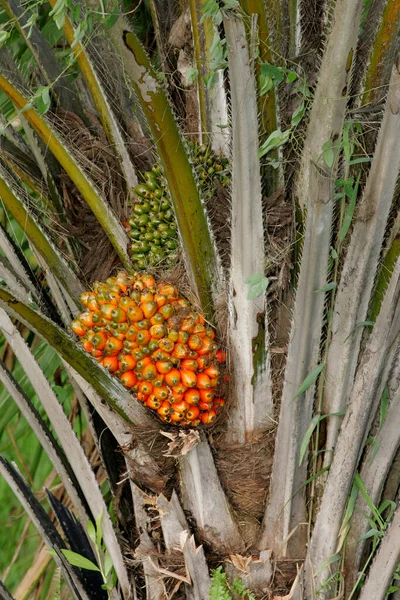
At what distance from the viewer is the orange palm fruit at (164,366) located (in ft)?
4.84

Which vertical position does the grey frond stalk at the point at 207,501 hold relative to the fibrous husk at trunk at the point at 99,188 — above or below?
below

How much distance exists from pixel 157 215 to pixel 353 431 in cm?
75

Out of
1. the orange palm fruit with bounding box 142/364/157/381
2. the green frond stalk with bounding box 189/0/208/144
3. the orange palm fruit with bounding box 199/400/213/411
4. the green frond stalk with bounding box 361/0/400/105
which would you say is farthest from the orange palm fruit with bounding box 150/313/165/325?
the green frond stalk with bounding box 361/0/400/105

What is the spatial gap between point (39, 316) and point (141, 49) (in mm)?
644

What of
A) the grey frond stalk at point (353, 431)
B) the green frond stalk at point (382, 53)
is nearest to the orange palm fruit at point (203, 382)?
the grey frond stalk at point (353, 431)

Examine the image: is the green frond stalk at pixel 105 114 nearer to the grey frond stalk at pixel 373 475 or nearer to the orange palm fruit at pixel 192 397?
the orange palm fruit at pixel 192 397

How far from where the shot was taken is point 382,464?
148cm

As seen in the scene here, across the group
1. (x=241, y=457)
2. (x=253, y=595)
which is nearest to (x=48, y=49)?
(x=241, y=457)

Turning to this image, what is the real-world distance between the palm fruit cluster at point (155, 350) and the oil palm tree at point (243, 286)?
1.9 inches

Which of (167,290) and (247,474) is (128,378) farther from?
(247,474)

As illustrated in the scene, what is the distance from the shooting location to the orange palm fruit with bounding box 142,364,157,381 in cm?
149

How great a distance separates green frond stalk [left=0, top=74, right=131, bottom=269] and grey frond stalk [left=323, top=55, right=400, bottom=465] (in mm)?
653

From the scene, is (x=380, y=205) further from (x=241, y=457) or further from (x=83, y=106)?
(x=83, y=106)

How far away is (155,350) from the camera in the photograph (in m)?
1.50
